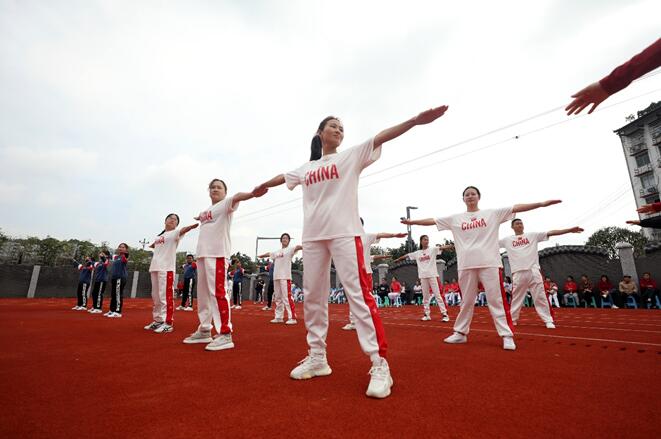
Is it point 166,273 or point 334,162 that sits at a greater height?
point 334,162

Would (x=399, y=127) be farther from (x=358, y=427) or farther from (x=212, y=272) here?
(x=212, y=272)

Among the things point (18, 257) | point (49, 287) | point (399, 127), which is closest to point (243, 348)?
point (399, 127)

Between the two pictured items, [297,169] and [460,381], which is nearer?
[460,381]

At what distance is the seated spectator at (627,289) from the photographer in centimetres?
1323

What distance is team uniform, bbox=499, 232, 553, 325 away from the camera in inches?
271

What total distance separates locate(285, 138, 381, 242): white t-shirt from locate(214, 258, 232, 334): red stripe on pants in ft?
6.94

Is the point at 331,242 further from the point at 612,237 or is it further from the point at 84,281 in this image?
the point at 612,237

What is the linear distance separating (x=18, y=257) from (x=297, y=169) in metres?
38.0

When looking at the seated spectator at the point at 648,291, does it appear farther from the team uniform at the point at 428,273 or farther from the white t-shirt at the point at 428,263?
the white t-shirt at the point at 428,263

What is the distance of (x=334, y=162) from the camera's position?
9.84 ft

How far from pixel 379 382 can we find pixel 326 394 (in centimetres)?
38

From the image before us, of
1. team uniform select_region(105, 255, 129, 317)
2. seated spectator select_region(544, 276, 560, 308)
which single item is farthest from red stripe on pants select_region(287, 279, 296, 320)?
seated spectator select_region(544, 276, 560, 308)

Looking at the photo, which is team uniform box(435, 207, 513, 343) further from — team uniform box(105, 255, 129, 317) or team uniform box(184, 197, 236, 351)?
team uniform box(105, 255, 129, 317)

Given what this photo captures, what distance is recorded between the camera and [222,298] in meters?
4.54
